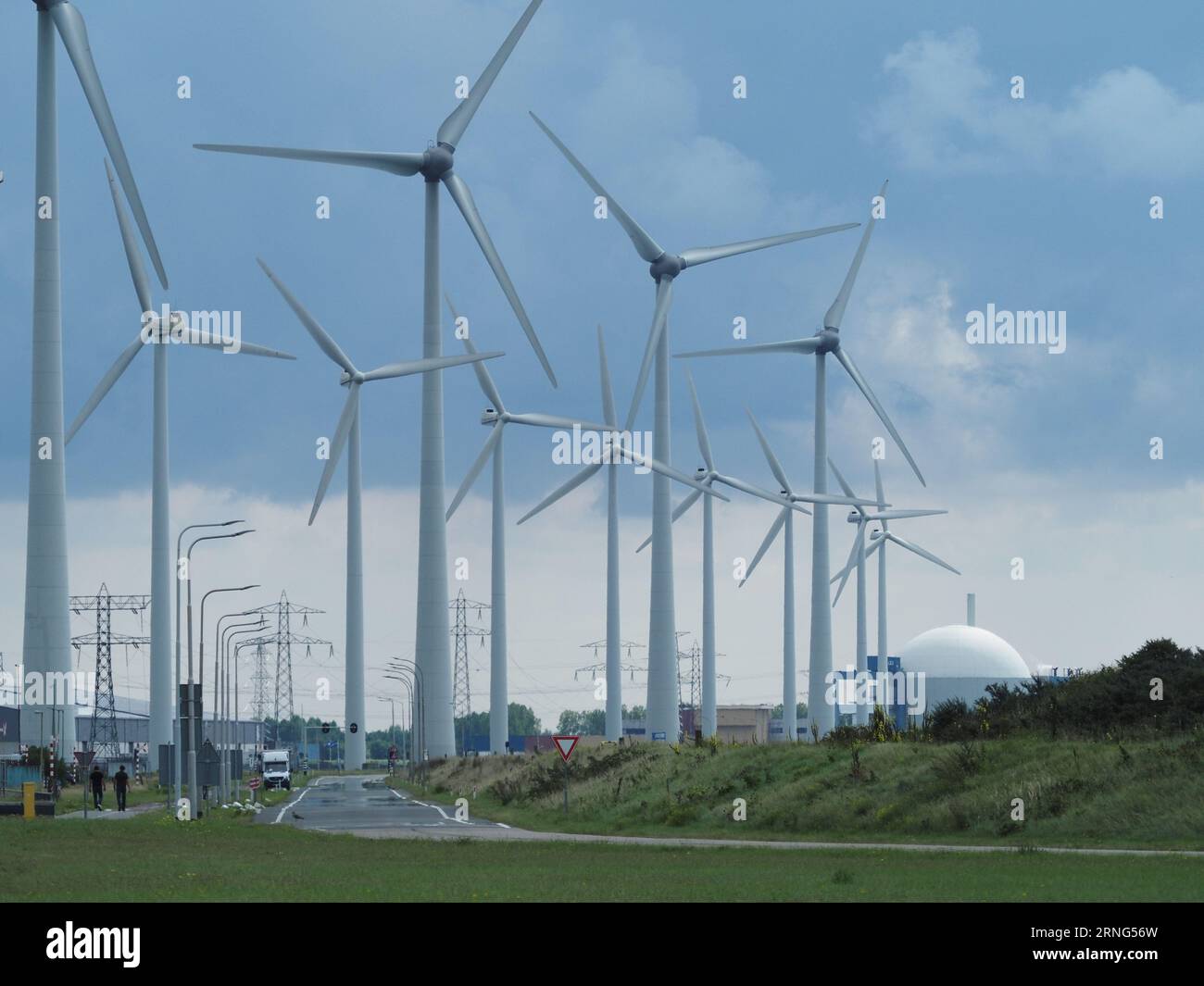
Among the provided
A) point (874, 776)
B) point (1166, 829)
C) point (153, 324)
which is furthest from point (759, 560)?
point (1166, 829)

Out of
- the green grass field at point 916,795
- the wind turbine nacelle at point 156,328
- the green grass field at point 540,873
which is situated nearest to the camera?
the green grass field at point 540,873

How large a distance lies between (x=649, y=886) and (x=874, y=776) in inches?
1085

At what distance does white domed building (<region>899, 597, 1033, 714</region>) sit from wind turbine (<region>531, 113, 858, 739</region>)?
56473 mm

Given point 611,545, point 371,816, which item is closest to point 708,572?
point 611,545

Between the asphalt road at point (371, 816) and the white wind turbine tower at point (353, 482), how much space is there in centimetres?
1868

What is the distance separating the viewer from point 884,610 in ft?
472

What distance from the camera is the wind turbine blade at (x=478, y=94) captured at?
8731 cm

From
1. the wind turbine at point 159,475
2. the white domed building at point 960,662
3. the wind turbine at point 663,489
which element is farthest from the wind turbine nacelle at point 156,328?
the white domed building at point 960,662

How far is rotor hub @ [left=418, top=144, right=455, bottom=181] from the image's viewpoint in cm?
9294

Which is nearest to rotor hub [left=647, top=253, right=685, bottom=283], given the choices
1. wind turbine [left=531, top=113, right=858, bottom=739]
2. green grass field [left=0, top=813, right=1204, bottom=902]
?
wind turbine [left=531, top=113, right=858, bottom=739]

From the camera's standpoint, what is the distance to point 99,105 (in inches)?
2534

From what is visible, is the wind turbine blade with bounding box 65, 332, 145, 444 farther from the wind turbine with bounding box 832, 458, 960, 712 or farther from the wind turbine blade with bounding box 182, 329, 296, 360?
the wind turbine with bounding box 832, 458, 960, 712

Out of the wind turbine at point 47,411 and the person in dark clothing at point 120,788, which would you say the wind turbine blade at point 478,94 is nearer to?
the wind turbine at point 47,411
